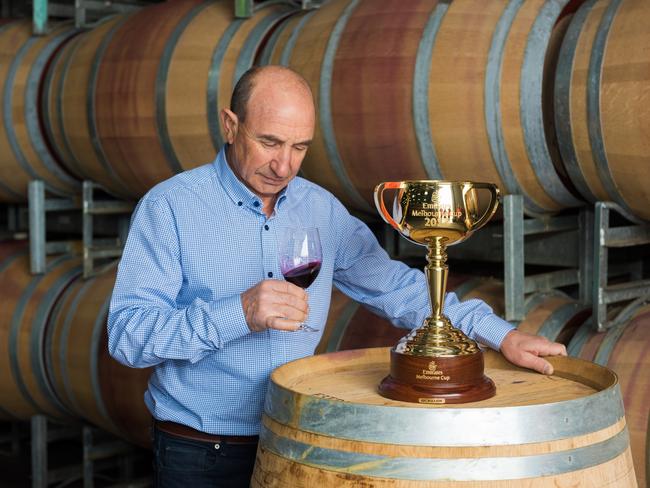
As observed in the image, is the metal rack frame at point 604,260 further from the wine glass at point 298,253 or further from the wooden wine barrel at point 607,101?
the wine glass at point 298,253

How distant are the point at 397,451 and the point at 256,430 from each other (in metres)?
0.66

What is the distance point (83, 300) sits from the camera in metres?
3.97

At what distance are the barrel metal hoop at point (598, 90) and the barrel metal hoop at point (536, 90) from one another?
0.48 ft

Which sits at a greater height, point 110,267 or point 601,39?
point 601,39

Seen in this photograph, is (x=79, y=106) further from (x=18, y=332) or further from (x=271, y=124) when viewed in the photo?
(x=271, y=124)

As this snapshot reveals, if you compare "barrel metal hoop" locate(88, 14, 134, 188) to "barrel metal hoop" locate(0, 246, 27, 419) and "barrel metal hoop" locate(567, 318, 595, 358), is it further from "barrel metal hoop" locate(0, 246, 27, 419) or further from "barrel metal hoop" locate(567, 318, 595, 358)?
"barrel metal hoop" locate(567, 318, 595, 358)

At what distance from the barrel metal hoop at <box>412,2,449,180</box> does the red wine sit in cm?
109

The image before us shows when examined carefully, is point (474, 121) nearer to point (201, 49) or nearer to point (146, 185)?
point (201, 49)

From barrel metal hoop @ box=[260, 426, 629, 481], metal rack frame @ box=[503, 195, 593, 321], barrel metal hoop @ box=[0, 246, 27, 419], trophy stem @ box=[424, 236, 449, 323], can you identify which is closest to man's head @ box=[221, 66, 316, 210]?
trophy stem @ box=[424, 236, 449, 323]

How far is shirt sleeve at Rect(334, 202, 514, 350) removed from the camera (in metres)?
2.15

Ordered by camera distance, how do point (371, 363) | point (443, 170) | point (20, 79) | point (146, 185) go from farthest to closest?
point (20, 79)
point (146, 185)
point (443, 170)
point (371, 363)

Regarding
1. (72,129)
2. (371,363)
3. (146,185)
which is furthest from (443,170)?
(72,129)

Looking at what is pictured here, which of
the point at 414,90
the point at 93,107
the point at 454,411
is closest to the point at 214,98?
the point at 93,107

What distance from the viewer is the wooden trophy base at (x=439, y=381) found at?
167 centimetres
